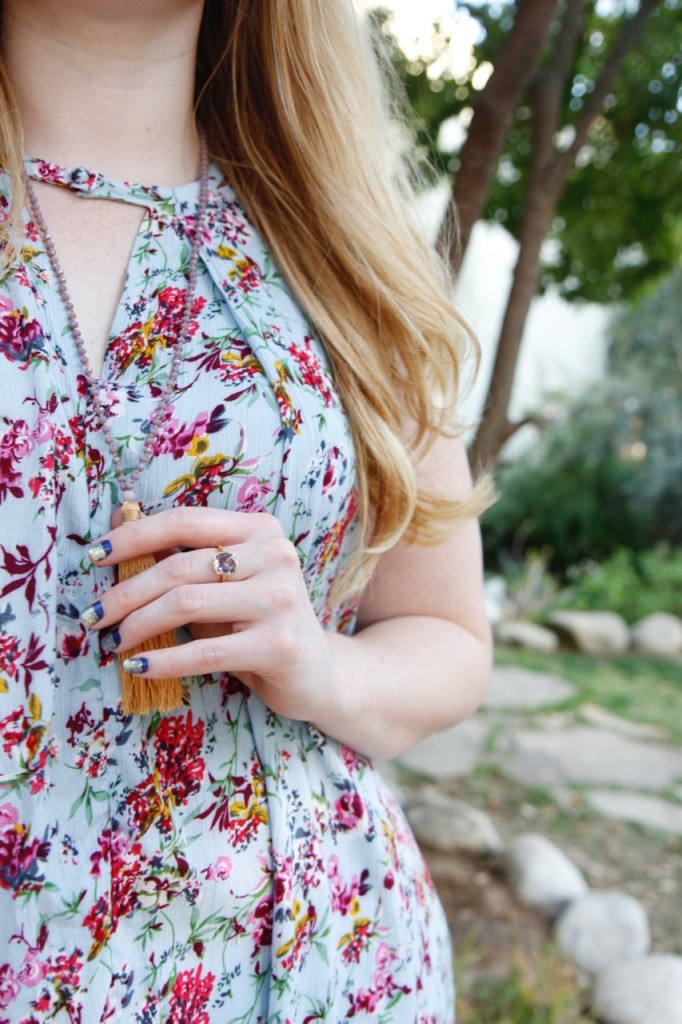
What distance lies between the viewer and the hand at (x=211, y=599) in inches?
32.2

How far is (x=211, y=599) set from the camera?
826mm

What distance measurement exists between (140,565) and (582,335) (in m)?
10.4

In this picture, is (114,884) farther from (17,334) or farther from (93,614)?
(17,334)

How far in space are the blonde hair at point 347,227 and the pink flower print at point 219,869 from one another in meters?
0.36

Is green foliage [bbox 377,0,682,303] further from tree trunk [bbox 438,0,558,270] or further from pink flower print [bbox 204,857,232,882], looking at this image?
pink flower print [bbox 204,857,232,882]

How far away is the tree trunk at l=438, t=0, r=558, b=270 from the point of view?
6.54 ft

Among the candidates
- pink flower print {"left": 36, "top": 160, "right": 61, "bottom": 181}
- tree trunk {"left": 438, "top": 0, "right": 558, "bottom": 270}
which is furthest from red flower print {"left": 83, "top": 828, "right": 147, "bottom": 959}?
tree trunk {"left": 438, "top": 0, "right": 558, "bottom": 270}

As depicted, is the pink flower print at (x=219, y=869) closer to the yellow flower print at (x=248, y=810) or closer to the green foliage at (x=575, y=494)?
the yellow flower print at (x=248, y=810)

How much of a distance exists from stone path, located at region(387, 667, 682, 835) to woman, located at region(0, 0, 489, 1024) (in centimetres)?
289

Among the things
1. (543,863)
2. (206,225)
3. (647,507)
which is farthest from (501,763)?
(647,507)

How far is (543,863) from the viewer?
306cm

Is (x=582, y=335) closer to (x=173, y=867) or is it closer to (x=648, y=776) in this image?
(x=648, y=776)

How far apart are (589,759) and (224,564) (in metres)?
3.85

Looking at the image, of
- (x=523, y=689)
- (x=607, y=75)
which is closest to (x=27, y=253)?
(x=607, y=75)
